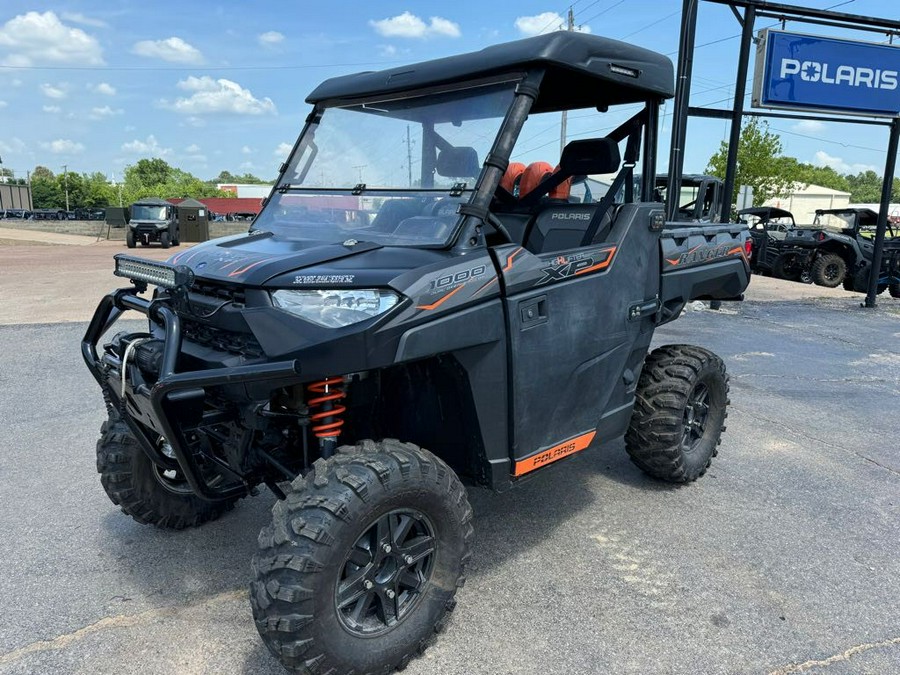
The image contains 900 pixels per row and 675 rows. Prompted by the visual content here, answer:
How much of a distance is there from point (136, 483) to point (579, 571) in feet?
7.20

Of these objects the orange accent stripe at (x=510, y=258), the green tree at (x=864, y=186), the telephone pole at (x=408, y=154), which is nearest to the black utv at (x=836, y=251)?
the telephone pole at (x=408, y=154)

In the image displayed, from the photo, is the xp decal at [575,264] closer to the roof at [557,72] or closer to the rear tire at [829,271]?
the roof at [557,72]

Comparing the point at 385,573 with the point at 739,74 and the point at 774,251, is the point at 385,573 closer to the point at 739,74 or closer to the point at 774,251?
the point at 739,74

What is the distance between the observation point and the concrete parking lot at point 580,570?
2.66 m

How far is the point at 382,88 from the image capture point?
127 inches

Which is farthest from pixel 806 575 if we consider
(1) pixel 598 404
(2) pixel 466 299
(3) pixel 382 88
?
(3) pixel 382 88

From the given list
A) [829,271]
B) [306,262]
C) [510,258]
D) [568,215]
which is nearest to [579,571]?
[510,258]

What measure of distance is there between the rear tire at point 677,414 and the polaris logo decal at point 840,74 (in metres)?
8.51

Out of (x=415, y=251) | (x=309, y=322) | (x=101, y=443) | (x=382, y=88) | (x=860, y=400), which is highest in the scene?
(x=382, y=88)

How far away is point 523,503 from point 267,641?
6.54 feet

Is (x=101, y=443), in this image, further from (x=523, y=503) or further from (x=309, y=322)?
(x=523, y=503)

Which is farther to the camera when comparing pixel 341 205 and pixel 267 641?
pixel 341 205

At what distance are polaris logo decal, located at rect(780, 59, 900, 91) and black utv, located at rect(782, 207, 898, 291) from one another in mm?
4891

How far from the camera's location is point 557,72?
2986 millimetres
